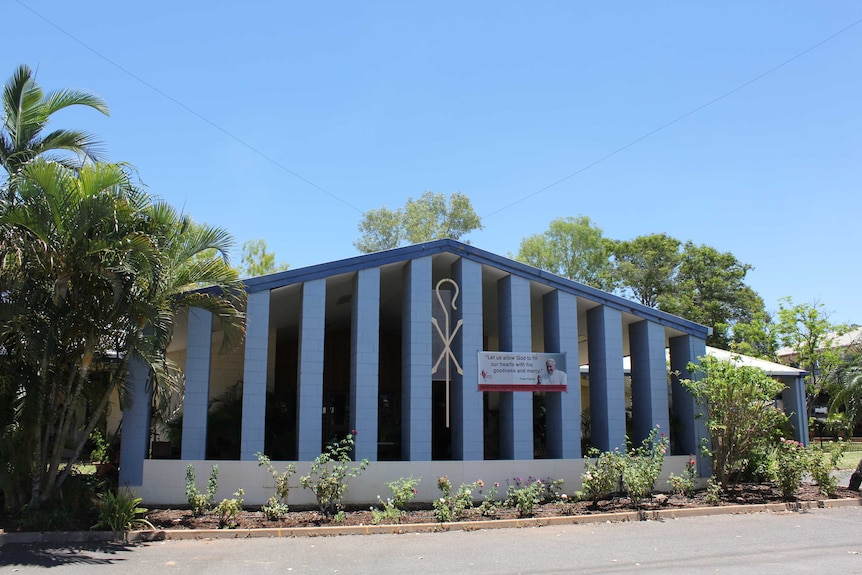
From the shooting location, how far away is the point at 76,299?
34.7 ft

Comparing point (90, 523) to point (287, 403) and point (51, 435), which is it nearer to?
point (51, 435)

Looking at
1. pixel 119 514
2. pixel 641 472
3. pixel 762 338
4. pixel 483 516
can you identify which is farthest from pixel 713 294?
pixel 119 514

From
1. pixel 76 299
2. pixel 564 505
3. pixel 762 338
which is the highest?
pixel 762 338

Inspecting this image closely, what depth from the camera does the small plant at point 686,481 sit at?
13.3 m

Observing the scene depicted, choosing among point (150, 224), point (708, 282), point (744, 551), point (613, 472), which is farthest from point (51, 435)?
point (708, 282)

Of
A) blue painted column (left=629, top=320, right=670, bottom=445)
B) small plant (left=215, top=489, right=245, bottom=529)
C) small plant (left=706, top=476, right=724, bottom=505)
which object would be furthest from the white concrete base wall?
small plant (left=706, top=476, right=724, bottom=505)

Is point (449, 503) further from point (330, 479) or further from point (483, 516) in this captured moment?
point (330, 479)

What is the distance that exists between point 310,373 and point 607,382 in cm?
649

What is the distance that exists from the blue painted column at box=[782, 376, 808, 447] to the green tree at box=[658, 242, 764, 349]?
16876 millimetres

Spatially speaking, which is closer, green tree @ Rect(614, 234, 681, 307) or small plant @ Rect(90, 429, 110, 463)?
small plant @ Rect(90, 429, 110, 463)

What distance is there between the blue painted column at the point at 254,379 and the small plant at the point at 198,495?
0.97 metres

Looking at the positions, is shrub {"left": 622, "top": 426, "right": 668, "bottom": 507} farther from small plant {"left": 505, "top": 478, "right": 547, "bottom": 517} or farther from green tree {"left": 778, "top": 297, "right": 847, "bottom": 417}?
green tree {"left": 778, "top": 297, "right": 847, "bottom": 417}

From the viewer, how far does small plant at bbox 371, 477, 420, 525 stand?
11.3 meters

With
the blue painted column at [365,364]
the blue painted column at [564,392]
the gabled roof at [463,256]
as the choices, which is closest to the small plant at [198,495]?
the blue painted column at [365,364]
